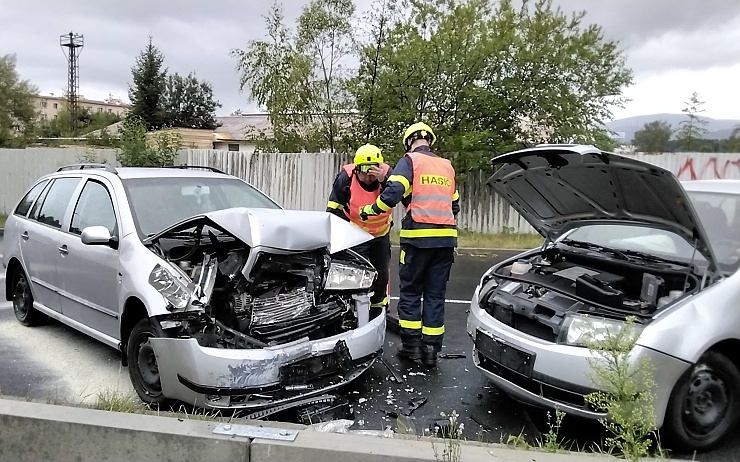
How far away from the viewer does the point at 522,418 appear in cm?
403

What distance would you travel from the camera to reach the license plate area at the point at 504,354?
364cm

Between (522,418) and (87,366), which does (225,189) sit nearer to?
(87,366)

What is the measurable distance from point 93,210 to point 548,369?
3.77m

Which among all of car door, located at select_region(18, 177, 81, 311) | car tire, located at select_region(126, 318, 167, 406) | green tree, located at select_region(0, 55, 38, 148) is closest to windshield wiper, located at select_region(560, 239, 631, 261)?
car tire, located at select_region(126, 318, 167, 406)

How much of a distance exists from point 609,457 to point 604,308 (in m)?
1.11

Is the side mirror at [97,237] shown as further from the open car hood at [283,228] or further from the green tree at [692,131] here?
the green tree at [692,131]

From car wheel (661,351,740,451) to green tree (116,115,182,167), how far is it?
1490 cm

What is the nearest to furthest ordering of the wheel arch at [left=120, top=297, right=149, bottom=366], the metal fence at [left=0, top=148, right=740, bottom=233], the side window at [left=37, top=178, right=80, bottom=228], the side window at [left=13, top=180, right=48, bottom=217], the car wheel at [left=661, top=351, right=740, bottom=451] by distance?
1. the car wheel at [left=661, top=351, right=740, bottom=451]
2. the wheel arch at [left=120, top=297, right=149, bottom=366]
3. the side window at [left=37, top=178, right=80, bottom=228]
4. the side window at [left=13, top=180, right=48, bottom=217]
5. the metal fence at [left=0, top=148, right=740, bottom=233]

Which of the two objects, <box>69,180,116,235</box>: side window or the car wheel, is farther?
<box>69,180,116,235</box>: side window

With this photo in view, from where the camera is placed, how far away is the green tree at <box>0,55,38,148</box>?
25712 mm

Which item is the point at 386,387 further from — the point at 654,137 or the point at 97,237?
the point at 654,137

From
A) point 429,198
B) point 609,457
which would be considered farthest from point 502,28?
point 609,457

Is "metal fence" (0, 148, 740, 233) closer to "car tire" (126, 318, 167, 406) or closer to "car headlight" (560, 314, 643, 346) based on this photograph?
"car headlight" (560, 314, 643, 346)

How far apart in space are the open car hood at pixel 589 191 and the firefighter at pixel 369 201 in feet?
3.81
